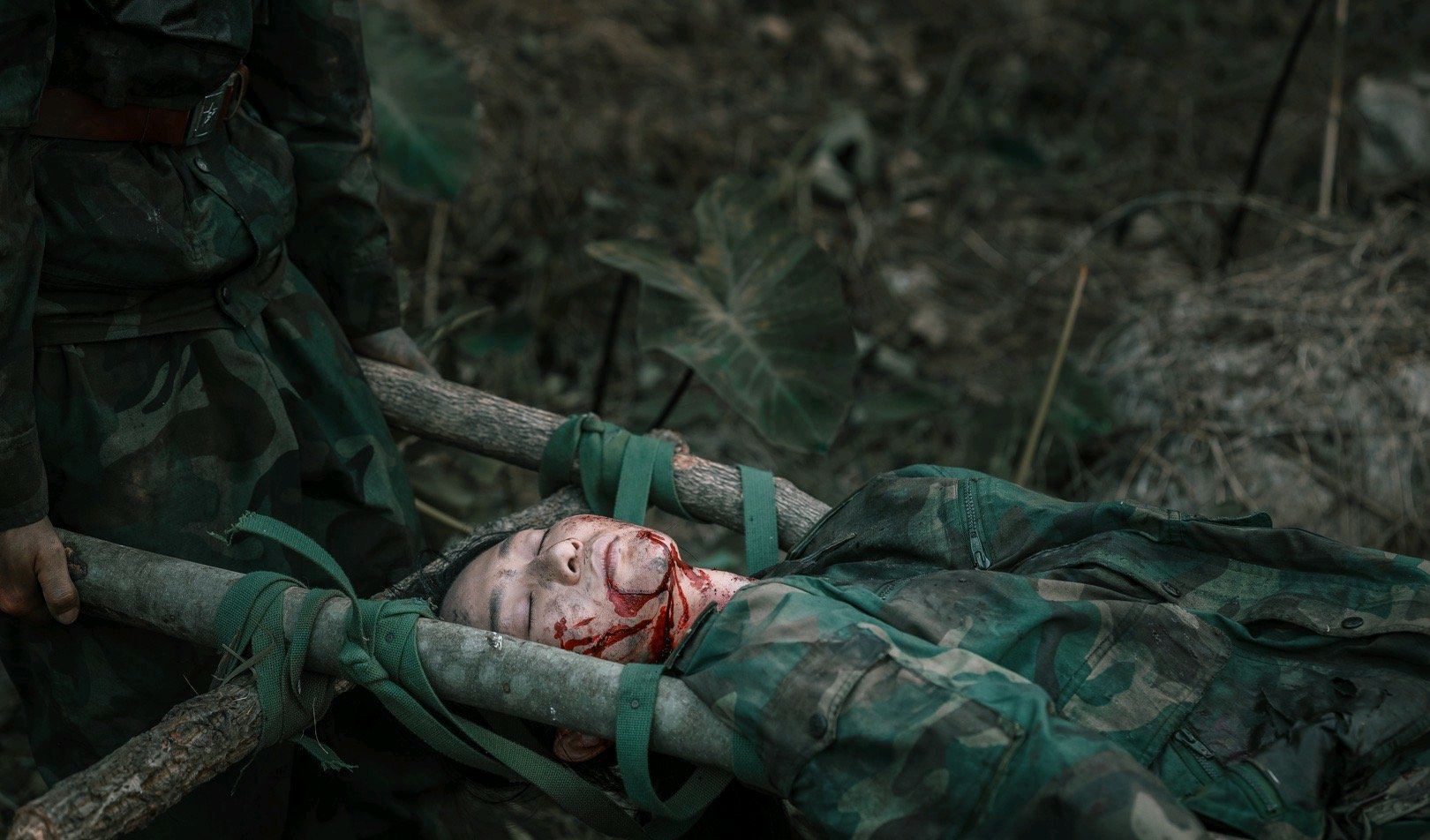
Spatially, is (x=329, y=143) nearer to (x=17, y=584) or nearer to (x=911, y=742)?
(x=17, y=584)

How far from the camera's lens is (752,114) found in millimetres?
4969

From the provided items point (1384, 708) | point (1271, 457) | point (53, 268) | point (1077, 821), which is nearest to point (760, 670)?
point (1077, 821)

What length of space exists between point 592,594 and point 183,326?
0.68 m

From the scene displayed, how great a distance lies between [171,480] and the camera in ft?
5.35

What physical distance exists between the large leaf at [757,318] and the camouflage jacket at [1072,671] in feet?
2.11

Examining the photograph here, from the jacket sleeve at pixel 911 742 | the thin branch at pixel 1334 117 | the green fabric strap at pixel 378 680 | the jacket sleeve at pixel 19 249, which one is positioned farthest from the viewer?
the thin branch at pixel 1334 117

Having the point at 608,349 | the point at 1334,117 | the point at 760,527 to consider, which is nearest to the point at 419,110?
the point at 608,349

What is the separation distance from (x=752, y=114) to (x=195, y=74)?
3.66 metres

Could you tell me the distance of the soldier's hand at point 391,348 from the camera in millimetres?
2102

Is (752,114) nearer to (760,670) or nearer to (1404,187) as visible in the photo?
(1404,187)

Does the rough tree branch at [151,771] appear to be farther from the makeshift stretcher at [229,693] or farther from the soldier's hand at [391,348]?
the soldier's hand at [391,348]

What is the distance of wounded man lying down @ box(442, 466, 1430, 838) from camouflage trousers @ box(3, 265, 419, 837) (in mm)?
367

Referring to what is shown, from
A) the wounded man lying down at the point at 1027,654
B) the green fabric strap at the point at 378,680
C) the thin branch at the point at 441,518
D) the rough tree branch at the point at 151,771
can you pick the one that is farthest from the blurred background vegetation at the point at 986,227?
the rough tree branch at the point at 151,771

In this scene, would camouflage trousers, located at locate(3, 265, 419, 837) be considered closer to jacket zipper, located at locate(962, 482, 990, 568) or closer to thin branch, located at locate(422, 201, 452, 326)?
jacket zipper, located at locate(962, 482, 990, 568)
